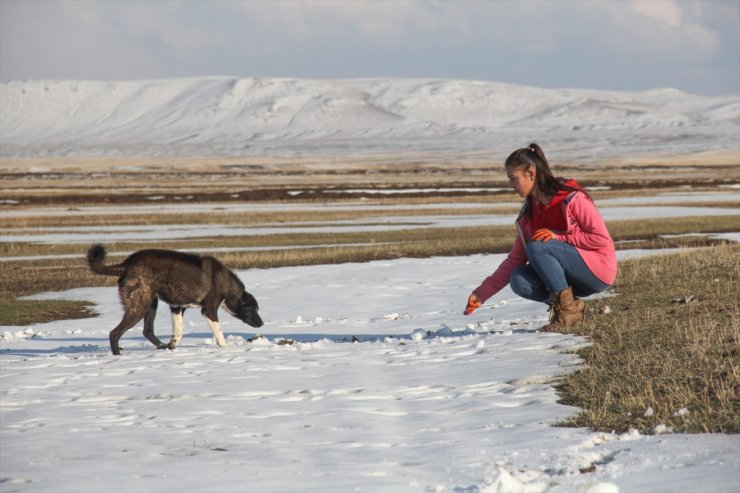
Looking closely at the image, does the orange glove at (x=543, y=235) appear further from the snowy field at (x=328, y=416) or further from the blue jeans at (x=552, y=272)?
the snowy field at (x=328, y=416)

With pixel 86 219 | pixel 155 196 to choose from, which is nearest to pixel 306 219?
pixel 86 219

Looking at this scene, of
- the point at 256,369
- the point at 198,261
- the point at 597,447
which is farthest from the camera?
the point at 198,261

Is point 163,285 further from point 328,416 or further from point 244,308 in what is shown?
point 328,416

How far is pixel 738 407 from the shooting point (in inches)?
279

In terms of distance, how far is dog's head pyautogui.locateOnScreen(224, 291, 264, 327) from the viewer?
1344cm

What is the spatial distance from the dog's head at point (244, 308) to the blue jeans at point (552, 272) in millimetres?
3978

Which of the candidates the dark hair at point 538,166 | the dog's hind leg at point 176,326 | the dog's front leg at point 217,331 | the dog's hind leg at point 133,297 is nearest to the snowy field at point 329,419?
the dog's front leg at point 217,331

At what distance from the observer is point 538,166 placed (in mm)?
10531

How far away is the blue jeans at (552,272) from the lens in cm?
1088

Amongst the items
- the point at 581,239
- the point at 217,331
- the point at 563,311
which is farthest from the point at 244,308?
the point at 581,239

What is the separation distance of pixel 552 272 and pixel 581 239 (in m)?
0.47

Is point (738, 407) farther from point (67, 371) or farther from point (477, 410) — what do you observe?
point (67, 371)

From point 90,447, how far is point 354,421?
1918 millimetres

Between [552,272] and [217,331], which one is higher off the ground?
[552,272]
